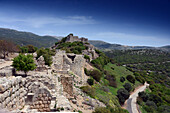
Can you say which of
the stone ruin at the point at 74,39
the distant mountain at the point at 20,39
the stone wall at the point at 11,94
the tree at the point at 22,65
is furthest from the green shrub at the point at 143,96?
the distant mountain at the point at 20,39

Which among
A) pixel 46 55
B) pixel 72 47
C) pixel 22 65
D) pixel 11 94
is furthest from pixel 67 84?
pixel 72 47

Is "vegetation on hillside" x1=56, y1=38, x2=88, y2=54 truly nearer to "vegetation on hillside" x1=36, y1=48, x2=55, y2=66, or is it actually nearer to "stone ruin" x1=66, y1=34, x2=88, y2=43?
"stone ruin" x1=66, y1=34, x2=88, y2=43

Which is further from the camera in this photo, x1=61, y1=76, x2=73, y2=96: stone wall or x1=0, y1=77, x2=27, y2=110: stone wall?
x1=61, y1=76, x2=73, y2=96: stone wall

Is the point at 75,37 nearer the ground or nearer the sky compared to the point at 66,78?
nearer the sky

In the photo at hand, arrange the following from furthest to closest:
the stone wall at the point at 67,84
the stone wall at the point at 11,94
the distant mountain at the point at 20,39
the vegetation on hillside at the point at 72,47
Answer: the distant mountain at the point at 20,39 < the vegetation on hillside at the point at 72,47 < the stone wall at the point at 67,84 < the stone wall at the point at 11,94

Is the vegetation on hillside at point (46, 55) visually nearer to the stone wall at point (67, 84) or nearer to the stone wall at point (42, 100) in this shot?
the stone wall at point (67, 84)

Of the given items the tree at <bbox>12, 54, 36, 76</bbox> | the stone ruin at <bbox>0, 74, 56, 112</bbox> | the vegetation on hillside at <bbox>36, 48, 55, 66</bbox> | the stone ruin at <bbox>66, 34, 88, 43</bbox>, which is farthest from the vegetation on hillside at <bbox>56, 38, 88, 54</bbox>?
the stone ruin at <bbox>0, 74, 56, 112</bbox>

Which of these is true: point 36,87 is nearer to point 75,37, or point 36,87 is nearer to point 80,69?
point 80,69

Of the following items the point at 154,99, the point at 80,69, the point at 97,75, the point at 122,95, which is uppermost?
the point at 80,69

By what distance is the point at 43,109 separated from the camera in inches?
204

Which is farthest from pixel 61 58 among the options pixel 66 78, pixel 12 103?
pixel 12 103

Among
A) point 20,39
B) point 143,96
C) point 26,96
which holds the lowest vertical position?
point 143,96

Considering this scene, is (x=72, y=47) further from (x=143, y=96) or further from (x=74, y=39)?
(x=143, y=96)

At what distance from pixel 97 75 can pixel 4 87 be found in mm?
25419
